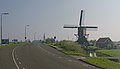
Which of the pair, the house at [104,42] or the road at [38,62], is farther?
the house at [104,42]

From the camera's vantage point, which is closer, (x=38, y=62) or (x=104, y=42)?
(x=38, y=62)

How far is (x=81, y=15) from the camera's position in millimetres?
100750

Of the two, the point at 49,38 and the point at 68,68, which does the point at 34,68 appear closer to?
the point at 68,68

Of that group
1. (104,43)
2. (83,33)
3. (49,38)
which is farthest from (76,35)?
(49,38)

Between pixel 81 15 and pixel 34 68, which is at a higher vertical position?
pixel 81 15

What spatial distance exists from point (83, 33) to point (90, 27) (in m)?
7.02

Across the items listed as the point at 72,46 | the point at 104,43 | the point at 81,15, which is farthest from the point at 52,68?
the point at 104,43

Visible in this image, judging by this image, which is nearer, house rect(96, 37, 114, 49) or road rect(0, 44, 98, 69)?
road rect(0, 44, 98, 69)

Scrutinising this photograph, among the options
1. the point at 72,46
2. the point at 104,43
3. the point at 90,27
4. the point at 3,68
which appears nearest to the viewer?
the point at 3,68

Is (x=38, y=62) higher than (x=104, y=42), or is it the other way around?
(x=38, y=62)

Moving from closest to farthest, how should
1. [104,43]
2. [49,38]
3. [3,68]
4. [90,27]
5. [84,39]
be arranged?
[3,68]
[84,39]
[90,27]
[104,43]
[49,38]

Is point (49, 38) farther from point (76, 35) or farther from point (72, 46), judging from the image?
point (72, 46)

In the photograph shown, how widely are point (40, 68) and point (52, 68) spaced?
Result: 3.11 feet

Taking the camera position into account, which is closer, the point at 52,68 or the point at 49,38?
the point at 52,68
